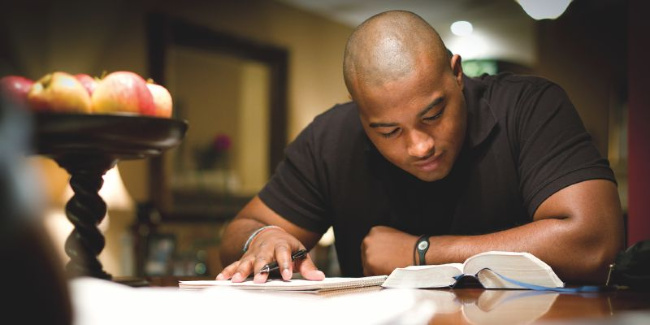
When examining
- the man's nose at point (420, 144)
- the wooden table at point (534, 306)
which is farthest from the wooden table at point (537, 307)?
the man's nose at point (420, 144)

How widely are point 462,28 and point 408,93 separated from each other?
538cm

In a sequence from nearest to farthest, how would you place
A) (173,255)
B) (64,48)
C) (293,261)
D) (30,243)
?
(30,243) → (293,261) → (64,48) → (173,255)

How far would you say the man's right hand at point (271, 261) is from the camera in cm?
125

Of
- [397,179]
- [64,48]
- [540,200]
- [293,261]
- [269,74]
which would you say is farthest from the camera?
[269,74]

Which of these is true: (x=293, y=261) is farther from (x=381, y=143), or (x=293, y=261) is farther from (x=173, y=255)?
(x=173, y=255)

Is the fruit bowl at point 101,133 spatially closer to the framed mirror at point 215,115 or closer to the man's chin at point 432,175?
the man's chin at point 432,175

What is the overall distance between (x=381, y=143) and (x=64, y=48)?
9.73 ft

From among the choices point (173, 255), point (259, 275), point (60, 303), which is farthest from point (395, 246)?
point (173, 255)

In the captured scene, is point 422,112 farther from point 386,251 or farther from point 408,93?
point 386,251

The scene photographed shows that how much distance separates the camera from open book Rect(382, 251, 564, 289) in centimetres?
114

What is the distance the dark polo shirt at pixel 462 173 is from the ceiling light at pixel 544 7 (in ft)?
14.5

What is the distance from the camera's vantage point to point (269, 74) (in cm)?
579

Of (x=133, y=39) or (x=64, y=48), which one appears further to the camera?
(x=133, y=39)

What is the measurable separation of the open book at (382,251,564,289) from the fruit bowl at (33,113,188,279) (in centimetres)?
48
